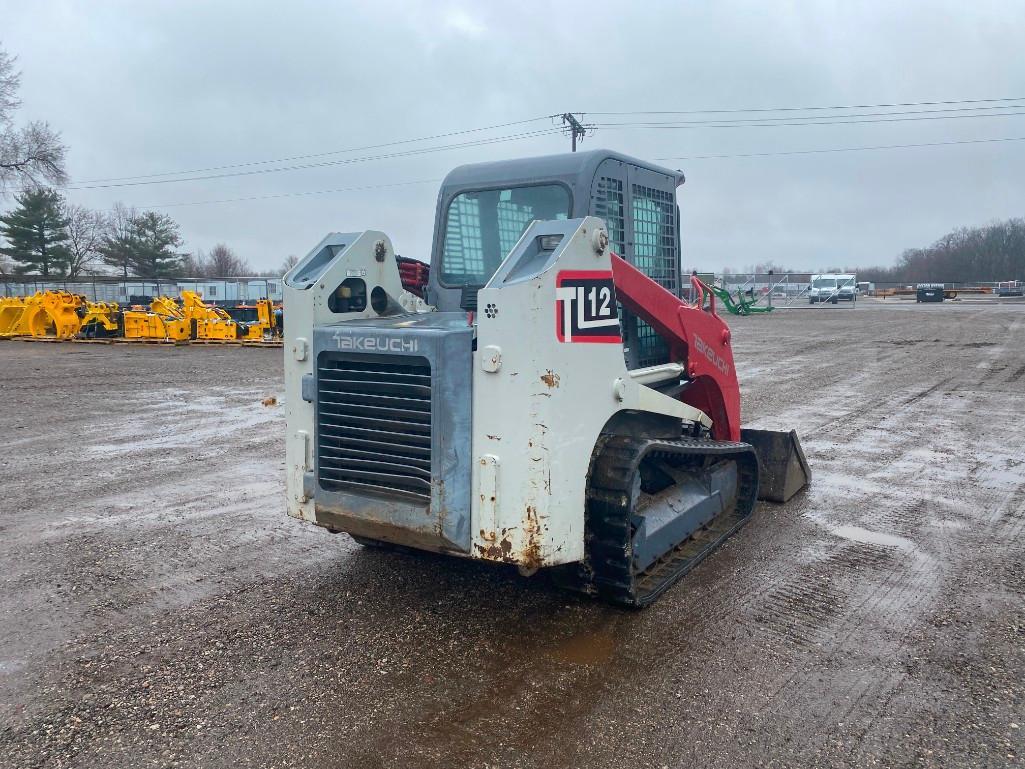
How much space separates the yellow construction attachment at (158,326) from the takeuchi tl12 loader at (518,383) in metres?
19.5

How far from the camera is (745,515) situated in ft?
18.3

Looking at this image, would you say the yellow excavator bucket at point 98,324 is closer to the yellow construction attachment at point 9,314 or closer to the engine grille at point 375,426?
the yellow construction attachment at point 9,314

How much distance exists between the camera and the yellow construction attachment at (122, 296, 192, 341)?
22484 millimetres

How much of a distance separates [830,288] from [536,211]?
45787 millimetres

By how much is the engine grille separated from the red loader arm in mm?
1146

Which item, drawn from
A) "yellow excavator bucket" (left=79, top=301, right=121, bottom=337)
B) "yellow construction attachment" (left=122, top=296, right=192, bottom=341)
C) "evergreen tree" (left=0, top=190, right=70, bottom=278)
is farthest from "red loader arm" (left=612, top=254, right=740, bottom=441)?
"evergreen tree" (left=0, top=190, right=70, bottom=278)

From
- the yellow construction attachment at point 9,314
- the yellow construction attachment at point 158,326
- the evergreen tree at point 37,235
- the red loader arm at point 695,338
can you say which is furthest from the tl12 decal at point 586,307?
the evergreen tree at point 37,235

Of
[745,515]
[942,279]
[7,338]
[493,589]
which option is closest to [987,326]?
[745,515]

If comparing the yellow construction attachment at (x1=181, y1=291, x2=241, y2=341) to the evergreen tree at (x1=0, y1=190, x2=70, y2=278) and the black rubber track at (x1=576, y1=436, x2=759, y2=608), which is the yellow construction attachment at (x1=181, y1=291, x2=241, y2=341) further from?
the evergreen tree at (x1=0, y1=190, x2=70, y2=278)

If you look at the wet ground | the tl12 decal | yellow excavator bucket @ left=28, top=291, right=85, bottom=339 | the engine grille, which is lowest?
the wet ground

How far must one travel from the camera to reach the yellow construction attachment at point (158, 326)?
22484 mm

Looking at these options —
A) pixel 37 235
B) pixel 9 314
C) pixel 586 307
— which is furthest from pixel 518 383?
pixel 37 235

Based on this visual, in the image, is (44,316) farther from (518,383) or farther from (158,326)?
(518,383)

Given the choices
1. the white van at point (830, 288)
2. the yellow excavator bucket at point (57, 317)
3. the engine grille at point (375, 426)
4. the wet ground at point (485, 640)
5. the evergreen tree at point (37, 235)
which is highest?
the evergreen tree at point (37, 235)
